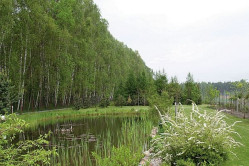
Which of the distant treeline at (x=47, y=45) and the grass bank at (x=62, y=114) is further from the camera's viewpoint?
the distant treeline at (x=47, y=45)

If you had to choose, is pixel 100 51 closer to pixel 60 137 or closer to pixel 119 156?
pixel 60 137

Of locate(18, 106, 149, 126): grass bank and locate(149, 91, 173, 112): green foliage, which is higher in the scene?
locate(149, 91, 173, 112): green foliage

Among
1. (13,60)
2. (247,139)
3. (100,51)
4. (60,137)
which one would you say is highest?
(100,51)

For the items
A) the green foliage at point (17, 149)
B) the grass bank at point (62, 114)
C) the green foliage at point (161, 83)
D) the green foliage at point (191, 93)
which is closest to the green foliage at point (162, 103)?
the grass bank at point (62, 114)

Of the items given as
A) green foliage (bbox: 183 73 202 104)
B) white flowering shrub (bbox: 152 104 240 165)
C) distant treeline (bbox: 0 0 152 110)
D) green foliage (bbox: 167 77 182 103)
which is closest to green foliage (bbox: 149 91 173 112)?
white flowering shrub (bbox: 152 104 240 165)

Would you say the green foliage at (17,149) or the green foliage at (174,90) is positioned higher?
the green foliage at (174,90)

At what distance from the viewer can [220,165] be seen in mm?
4934

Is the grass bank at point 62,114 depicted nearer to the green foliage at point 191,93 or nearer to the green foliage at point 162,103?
the green foliage at point 162,103

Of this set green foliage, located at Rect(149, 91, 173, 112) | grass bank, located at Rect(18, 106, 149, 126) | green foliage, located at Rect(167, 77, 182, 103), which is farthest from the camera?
green foliage, located at Rect(167, 77, 182, 103)

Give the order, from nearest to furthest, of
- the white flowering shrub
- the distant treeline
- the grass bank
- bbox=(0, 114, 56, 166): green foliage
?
1. bbox=(0, 114, 56, 166): green foliage
2. the white flowering shrub
3. the grass bank
4. the distant treeline

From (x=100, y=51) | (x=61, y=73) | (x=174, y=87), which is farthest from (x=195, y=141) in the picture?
(x=100, y=51)

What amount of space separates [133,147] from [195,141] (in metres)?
4.07

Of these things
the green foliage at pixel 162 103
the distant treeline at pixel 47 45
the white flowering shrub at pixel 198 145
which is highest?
the distant treeline at pixel 47 45

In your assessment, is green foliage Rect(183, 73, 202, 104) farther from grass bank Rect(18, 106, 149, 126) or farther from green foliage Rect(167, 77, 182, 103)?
grass bank Rect(18, 106, 149, 126)
